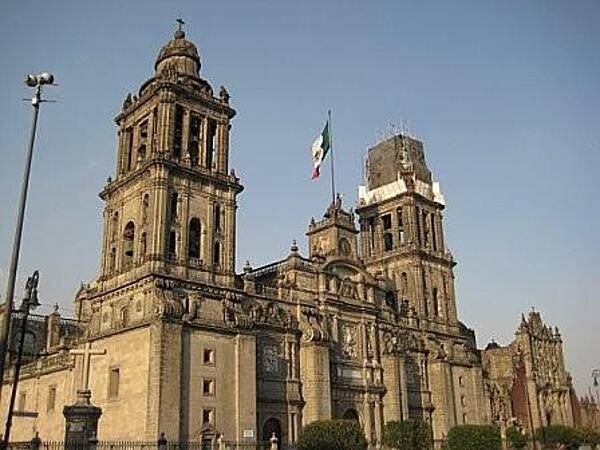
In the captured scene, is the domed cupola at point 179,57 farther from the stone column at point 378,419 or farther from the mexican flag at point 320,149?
the stone column at point 378,419

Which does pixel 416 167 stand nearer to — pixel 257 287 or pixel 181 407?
pixel 257 287

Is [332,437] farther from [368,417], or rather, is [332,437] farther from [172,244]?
[172,244]

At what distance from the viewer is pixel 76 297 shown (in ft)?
232

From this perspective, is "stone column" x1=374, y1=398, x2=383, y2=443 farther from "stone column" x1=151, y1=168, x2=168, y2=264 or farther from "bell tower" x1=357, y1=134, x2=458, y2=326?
"stone column" x1=151, y1=168, x2=168, y2=264

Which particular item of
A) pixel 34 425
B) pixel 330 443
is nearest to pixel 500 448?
pixel 330 443

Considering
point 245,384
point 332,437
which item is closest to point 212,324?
point 245,384

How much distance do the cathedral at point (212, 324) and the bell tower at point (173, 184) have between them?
12cm

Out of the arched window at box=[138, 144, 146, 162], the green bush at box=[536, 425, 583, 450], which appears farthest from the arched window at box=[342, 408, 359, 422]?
the arched window at box=[138, 144, 146, 162]

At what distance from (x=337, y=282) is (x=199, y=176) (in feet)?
53.4

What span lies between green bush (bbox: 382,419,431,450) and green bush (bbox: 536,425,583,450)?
22.0 metres

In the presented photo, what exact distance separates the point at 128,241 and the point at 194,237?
513cm

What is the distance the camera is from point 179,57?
53594 mm

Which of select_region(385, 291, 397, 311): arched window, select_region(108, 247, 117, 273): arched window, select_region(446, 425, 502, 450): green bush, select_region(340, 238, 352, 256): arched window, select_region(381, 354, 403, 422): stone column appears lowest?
select_region(446, 425, 502, 450): green bush

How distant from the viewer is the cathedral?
44.0 meters
